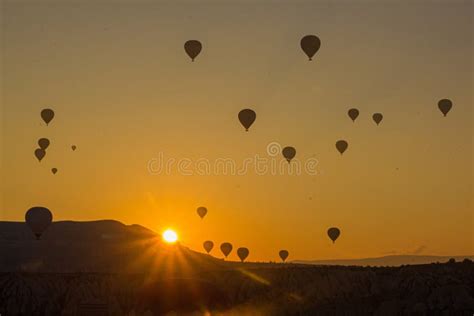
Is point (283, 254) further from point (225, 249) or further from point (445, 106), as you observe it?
point (445, 106)

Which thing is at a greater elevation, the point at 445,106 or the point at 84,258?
the point at 84,258

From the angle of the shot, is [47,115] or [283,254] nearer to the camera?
[47,115]

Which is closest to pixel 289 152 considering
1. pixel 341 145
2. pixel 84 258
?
pixel 341 145

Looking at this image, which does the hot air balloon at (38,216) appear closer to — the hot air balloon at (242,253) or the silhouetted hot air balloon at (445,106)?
the hot air balloon at (242,253)

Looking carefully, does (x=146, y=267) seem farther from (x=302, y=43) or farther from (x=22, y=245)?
(x=302, y=43)

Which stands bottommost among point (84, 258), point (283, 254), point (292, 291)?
point (292, 291)

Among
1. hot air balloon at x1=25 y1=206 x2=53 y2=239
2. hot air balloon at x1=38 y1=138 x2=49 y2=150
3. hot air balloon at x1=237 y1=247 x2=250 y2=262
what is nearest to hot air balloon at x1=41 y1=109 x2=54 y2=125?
hot air balloon at x1=38 y1=138 x2=49 y2=150

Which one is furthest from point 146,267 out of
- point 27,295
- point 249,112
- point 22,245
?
point 27,295
